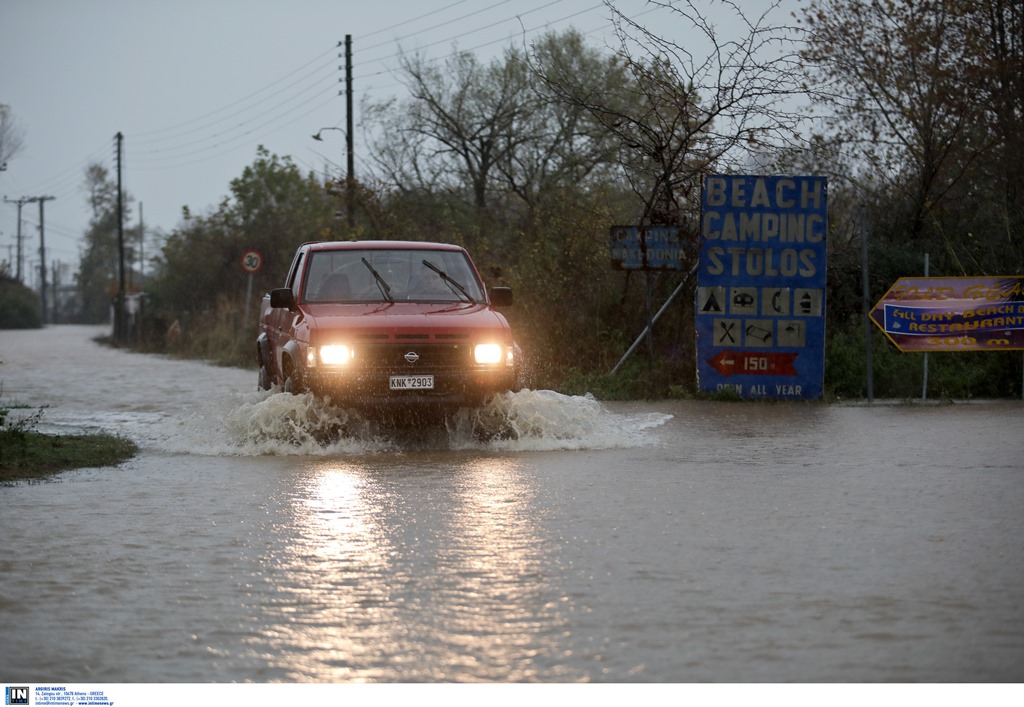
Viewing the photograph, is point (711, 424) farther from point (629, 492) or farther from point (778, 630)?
point (778, 630)

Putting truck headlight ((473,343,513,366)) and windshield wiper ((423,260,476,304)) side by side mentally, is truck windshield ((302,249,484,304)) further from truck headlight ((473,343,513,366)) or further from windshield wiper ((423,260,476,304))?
truck headlight ((473,343,513,366))

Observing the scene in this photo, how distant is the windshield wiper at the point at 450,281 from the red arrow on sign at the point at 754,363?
5516 mm

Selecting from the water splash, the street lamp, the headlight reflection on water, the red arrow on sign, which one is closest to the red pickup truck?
the water splash

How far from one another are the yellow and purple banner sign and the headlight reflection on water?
9435 mm

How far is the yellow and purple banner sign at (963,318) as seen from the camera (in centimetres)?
1909

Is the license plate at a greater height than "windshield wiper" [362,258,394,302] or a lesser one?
lesser

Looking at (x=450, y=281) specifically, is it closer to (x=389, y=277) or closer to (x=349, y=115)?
(x=389, y=277)

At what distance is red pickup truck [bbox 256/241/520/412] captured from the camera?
13.2m

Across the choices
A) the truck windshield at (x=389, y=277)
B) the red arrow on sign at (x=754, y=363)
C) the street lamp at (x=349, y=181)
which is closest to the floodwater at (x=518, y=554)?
the truck windshield at (x=389, y=277)

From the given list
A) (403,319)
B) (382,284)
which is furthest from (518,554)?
(382,284)

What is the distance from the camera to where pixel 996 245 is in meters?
23.2

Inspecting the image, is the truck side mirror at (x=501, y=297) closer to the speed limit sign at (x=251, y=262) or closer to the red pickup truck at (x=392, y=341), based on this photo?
the red pickup truck at (x=392, y=341)

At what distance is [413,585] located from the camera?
7.12 meters

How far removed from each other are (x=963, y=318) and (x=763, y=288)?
2.51 meters
